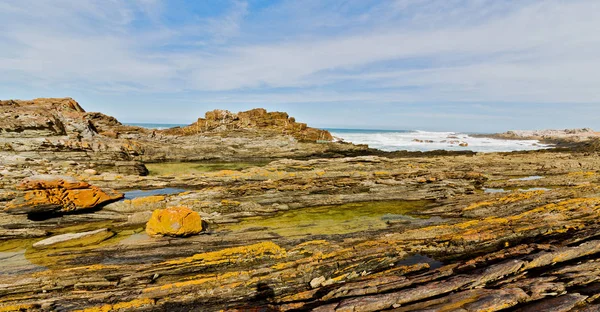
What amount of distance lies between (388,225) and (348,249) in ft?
18.7

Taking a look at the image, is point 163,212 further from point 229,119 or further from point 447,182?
point 229,119

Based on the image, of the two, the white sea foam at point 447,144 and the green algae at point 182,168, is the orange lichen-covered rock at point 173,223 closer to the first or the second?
the green algae at point 182,168

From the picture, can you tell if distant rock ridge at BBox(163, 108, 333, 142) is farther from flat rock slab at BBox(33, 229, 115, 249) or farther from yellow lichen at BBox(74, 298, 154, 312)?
yellow lichen at BBox(74, 298, 154, 312)

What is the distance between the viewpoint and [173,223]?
14.3 m

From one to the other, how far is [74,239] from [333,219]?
14961mm

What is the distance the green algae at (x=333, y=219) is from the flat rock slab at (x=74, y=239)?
6.79 m

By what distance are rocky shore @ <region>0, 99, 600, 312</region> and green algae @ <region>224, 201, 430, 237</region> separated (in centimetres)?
14

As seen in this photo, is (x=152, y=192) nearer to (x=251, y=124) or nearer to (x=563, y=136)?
(x=251, y=124)

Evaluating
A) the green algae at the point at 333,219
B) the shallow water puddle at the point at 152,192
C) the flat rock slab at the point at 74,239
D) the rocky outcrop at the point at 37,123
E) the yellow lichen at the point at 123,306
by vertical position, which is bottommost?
the yellow lichen at the point at 123,306

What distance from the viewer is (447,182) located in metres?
25.8

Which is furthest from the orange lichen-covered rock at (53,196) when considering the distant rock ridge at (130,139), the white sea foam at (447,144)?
the white sea foam at (447,144)

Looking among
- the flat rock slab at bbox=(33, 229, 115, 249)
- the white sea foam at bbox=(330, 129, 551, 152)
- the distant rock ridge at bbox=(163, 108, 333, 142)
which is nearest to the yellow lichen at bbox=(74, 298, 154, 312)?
the flat rock slab at bbox=(33, 229, 115, 249)

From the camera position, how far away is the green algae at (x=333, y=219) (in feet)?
53.9

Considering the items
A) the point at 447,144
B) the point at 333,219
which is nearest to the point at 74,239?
the point at 333,219
